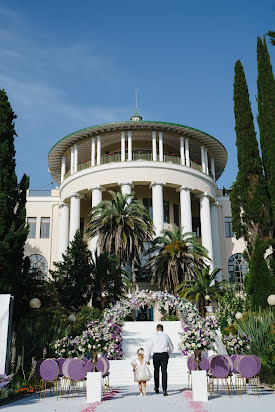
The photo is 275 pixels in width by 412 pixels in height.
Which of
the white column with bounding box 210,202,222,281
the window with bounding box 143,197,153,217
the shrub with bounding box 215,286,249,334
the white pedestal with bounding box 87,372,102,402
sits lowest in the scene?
the white pedestal with bounding box 87,372,102,402

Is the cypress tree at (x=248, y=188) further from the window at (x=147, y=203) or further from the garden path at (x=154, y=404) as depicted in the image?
the window at (x=147, y=203)

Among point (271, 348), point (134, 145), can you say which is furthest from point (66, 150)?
point (271, 348)

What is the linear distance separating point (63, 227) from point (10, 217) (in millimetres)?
23871

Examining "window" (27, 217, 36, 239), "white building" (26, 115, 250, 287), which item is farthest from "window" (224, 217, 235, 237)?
"window" (27, 217, 36, 239)

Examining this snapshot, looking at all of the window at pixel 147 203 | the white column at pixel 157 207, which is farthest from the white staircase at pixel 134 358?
the window at pixel 147 203

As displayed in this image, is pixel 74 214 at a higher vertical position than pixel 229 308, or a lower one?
higher

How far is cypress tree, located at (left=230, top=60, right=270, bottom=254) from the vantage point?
65.3ft

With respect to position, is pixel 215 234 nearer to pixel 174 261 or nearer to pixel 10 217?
pixel 174 261

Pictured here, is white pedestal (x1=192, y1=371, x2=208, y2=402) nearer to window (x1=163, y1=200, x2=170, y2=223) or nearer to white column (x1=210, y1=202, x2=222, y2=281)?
white column (x1=210, y1=202, x2=222, y2=281)

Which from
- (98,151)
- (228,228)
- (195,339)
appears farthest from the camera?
(228,228)

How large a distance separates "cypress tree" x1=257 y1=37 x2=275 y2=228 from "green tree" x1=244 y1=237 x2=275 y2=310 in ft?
7.64

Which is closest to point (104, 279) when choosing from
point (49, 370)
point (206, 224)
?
point (206, 224)

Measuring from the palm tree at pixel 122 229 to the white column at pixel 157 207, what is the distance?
4086 mm

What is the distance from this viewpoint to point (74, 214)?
37031 mm
